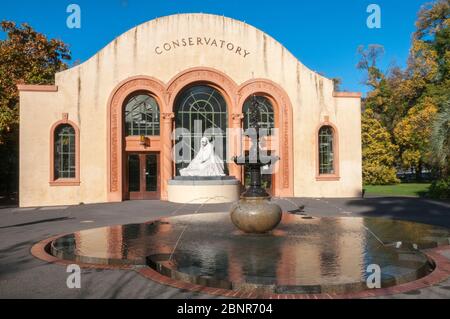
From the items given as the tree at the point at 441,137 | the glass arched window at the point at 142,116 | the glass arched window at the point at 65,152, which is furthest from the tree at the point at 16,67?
the tree at the point at 441,137

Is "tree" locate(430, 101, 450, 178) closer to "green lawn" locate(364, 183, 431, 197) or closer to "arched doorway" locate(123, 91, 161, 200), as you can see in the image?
"green lawn" locate(364, 183, 431, 197)

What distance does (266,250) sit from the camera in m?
7.54

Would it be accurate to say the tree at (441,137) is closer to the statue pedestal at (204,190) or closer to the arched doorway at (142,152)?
the statue pedestal at (204,190)

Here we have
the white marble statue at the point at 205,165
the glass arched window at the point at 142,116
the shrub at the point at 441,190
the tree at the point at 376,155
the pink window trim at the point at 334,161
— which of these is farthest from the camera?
the tree at the point at 376,155

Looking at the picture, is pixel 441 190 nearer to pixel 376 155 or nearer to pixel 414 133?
pixel 376 155

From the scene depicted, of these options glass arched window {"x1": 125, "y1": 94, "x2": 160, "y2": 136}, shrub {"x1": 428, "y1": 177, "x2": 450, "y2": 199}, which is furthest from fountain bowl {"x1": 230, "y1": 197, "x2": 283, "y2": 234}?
shrub {"x1": 428, "y1": 177, "x2": 450, "y2": 199}

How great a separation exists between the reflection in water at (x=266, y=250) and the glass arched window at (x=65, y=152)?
10066 millimetres

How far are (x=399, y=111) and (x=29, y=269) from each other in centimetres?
4215

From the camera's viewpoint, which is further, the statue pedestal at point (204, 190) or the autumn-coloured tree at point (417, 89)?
the autumn-coloured tree at point (417, 89)

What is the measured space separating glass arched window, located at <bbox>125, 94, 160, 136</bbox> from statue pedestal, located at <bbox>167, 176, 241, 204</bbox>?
12.9 feet

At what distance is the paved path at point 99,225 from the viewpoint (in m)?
5.27

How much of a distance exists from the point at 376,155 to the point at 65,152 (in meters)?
28.7
